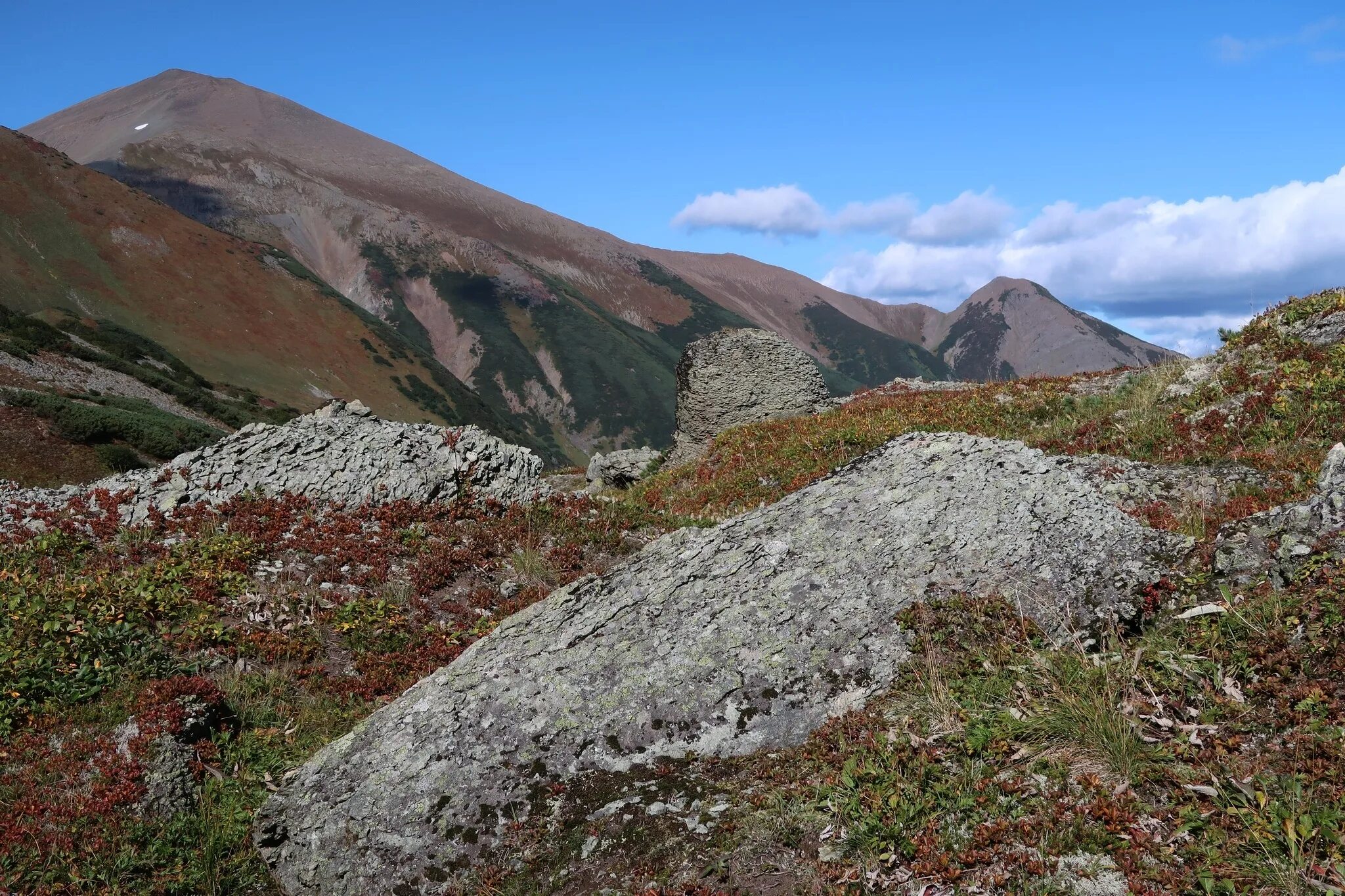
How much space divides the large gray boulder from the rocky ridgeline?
7577 mm

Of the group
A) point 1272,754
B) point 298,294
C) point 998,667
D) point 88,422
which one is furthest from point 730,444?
point 298,294

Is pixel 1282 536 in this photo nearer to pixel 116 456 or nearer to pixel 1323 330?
pixel 1323 330

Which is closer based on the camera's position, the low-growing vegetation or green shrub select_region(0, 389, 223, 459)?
the low-growing vegetation

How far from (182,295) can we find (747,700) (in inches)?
6394

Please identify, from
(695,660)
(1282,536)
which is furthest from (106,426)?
(1282,536)

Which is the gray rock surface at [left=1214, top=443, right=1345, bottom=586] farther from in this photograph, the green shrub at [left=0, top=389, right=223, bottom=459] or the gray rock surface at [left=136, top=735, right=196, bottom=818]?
the green shrub at [left=0, top=389, right=223, bottom=459]

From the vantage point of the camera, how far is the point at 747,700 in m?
7.62

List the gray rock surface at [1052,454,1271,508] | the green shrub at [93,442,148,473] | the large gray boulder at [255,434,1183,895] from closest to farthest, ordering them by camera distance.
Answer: the large gray boulder at [255,434,1183,895] → the gray rock surface at [1052,454,1271,508] → the green shrub at [93,442,148,473]

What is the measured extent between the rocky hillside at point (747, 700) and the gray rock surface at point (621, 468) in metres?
19.8

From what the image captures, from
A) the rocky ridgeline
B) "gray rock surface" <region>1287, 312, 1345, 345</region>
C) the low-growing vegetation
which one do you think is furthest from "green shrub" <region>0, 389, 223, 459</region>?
"gray rock surface" <region>1287, 312, 1345, 345</region>

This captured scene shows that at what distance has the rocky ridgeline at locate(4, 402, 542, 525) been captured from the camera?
52.1ft

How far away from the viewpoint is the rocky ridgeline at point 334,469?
52.1ft

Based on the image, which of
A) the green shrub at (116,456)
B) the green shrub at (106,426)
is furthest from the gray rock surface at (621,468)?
the green shrub at (106,426)

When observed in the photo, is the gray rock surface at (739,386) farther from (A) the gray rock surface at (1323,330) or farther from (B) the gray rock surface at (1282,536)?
(B) the gray rock surface at (1282,536)
